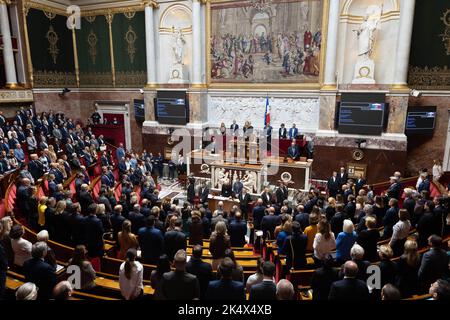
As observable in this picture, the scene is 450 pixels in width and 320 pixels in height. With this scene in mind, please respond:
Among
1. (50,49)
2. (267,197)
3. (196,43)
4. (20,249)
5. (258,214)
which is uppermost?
(196,43)

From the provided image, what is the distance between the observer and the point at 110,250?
215 inches

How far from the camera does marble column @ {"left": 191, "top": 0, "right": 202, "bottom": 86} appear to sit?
14914 mm

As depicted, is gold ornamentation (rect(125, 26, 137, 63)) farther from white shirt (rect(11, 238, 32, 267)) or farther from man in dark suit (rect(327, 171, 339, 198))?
white shirt (rect(11, 238, 32, 267))

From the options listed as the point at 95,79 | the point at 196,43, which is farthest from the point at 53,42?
the point at 196,43

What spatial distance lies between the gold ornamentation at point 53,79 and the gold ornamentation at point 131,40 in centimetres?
404

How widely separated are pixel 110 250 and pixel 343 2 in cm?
1312

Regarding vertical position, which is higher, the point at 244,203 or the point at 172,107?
the point at 172,107

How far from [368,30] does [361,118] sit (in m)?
3.64

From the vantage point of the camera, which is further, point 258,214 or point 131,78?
point 131,78

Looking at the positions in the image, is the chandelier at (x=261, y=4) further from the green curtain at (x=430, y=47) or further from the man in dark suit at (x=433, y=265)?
the man in dark suit at (x=433, y=265)

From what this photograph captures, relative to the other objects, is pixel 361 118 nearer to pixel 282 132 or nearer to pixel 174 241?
pixel 282 132

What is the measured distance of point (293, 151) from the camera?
13000 mm
